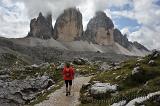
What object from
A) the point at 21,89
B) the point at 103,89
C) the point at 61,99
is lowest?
the point at 21,89

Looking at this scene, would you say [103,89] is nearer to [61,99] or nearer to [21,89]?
[61,99]

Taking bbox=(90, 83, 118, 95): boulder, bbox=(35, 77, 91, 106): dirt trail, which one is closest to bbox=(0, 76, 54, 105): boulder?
bbox=(35, 77, 91, 106): dirt trail

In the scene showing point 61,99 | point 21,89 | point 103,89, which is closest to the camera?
point 103,89

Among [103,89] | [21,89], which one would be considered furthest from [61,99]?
[21,89]

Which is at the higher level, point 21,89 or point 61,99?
point 61,99

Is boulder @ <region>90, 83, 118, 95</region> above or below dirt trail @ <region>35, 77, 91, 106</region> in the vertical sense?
above

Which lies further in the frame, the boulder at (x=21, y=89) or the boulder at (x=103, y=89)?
the boulder at (x=21, y=89)

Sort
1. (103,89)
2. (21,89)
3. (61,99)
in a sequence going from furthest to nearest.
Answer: (21,89)
(61,99)
(103,89)

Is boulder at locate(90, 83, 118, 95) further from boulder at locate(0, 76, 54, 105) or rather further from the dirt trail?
boulder at locate(0, 76, 54, 105)

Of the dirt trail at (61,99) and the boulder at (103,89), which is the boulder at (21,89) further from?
the boulder at (103,89)

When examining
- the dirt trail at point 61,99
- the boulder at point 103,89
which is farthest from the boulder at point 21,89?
the boulder at point 103,89

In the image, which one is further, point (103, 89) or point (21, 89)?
point (21, 89)

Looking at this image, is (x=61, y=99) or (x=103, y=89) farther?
(x=61, y=99)

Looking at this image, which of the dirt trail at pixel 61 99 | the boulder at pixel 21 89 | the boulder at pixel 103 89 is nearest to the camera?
the boulder at pixel 103 89
